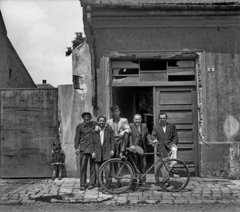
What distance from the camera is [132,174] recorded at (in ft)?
24.0

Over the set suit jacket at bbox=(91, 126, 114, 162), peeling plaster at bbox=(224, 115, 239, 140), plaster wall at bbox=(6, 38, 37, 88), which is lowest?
suit jacket at bbox=(91, 126, 114, 162)

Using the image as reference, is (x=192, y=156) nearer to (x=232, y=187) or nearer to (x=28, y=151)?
(x=232, y=187)

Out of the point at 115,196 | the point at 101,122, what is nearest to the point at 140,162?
the point at 115,196

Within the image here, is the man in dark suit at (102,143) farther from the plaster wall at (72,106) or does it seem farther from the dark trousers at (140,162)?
the plaster wall at (72,106)

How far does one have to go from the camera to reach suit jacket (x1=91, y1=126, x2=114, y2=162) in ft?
25.0

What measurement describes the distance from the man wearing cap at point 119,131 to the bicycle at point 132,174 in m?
0.25

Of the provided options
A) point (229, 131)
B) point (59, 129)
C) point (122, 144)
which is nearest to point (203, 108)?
point (229, 131)

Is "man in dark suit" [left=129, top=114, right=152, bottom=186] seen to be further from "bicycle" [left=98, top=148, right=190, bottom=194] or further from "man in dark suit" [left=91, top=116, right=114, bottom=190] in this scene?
"man in dark suit" [left=91, top=116, right=114, bottom=190]

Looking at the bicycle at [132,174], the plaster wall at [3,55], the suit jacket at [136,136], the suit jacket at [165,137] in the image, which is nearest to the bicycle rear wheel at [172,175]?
the bicycle at [132,174]

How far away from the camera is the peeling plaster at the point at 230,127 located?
9.12 metres

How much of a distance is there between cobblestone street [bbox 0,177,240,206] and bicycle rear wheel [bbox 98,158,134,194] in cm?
16

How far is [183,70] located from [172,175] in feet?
10.3

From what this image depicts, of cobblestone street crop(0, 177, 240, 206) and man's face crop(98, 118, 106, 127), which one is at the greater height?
man's face crop(98, 118, 106, 127)

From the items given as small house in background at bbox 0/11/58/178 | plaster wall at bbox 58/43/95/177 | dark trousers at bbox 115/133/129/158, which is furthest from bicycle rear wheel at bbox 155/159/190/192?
small house in background at bbox 0/11/58/178
